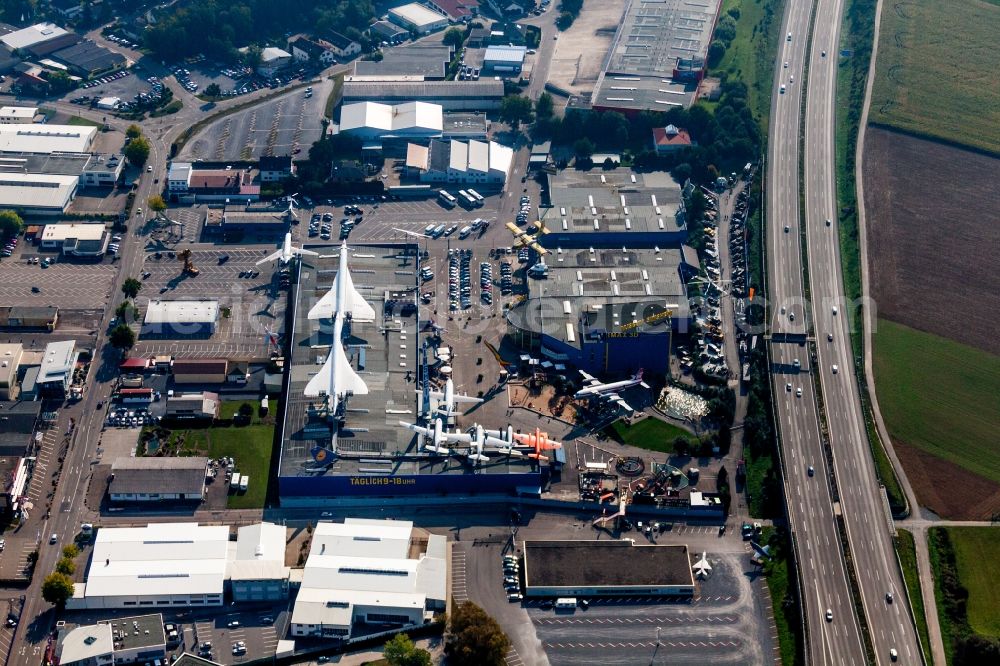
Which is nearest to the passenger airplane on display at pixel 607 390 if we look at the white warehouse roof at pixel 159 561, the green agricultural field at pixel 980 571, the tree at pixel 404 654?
the green agricultural field at pixel 980 571

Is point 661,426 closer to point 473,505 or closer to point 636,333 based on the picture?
point 636,333

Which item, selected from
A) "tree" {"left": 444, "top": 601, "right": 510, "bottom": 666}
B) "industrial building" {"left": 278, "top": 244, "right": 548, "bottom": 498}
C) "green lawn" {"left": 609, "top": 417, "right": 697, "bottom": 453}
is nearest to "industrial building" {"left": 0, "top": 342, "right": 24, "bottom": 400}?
"industrial building" {"left": 278, "top": 244, "right": 548, "bottom": 498}

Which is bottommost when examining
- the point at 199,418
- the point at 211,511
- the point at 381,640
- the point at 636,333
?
the point at 381,640

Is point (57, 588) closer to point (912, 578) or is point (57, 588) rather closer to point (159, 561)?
point (159, 561)

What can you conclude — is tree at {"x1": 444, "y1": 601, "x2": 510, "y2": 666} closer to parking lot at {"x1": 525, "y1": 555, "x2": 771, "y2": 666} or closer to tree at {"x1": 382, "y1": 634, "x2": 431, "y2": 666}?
tree at {"x1": 382, "y1": 634, "x2": 431, "y2": 666}

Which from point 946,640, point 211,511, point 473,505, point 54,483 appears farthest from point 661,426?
point 54,483

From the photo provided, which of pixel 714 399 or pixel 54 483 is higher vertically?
pixel 714 399

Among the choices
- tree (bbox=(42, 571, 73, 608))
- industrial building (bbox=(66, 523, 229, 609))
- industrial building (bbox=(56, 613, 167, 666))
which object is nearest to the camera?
industrial building (bbox=(56, 613, 167, 666))
